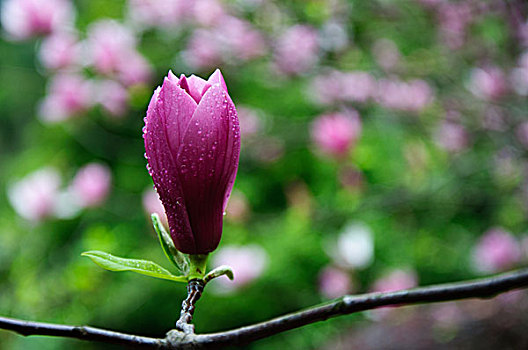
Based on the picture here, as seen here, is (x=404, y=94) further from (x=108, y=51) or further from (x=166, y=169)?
(x=166, y=169)

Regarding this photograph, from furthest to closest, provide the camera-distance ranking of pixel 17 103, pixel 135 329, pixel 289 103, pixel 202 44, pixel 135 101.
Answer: pixel 17 103
pixel 289 103
pixel 202 44
pixel 135 329
pixel 135 101

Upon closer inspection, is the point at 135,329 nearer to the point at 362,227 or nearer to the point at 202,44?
the point at 362,227

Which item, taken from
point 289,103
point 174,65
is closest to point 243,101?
point 289,103

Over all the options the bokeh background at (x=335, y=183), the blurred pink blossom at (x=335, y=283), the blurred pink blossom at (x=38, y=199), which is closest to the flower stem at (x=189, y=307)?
the bokeh background at (x=335, y=183)

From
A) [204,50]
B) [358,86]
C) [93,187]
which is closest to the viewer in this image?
[93,187]

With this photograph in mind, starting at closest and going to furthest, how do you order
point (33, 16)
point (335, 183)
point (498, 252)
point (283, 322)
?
point (283, 322) < point (498, 252) < point (33, 16) < point (335, 183)

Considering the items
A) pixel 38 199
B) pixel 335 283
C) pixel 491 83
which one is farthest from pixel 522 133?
pixel 38 199

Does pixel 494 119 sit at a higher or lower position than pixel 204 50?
lower

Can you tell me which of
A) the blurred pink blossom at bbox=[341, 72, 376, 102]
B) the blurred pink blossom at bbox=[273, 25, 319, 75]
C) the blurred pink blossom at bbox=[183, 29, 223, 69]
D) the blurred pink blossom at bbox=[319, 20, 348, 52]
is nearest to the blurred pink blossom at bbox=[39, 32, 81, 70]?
the blurred pink blossom at bbox=[183, 29, 223, 69]
